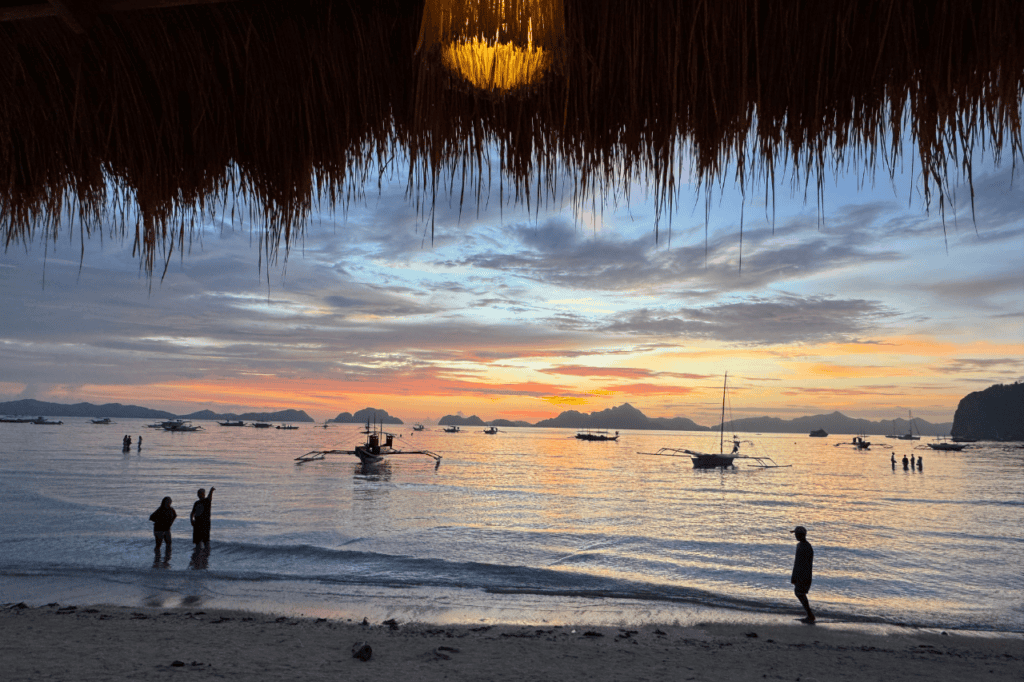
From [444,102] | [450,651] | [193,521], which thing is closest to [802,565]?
[450,651]

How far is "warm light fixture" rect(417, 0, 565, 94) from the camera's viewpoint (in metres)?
1.43

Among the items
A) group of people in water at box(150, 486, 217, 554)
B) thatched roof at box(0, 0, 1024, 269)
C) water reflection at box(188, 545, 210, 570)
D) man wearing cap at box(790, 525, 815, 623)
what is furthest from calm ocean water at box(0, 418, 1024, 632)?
thatched roof at box(0, 0, 1024, 269)

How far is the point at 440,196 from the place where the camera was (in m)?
2.08

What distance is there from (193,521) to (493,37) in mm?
17951

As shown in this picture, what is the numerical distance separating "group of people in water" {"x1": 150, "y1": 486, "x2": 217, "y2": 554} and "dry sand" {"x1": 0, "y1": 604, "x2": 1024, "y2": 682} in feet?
15.1

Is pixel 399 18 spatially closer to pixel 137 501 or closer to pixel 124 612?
pixel 124 612

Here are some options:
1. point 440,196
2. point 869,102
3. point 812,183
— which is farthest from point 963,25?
point 440,196

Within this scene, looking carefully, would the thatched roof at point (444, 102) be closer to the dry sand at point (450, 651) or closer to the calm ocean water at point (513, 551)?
the dry sand at point (450, 651)

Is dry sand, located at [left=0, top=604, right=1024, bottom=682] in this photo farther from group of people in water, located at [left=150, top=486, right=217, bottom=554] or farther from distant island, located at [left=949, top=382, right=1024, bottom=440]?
distant island, located at [left=949, top=382, right=1024, bottom=440]

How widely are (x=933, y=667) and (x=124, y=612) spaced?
13376 mm

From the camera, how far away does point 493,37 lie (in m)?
1.47

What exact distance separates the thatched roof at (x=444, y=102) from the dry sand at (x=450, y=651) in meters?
7.21

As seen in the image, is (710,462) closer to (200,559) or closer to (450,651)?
(200,559)

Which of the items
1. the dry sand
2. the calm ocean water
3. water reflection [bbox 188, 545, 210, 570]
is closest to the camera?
the dry sand
